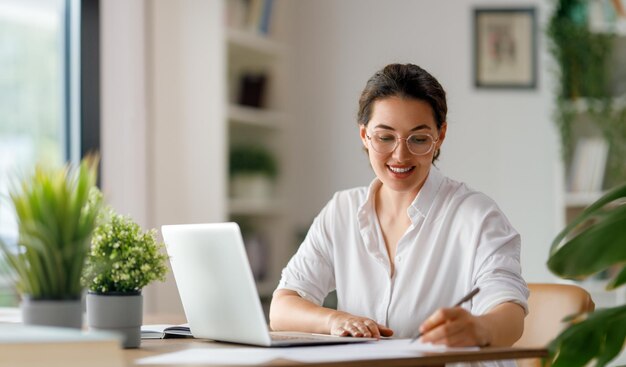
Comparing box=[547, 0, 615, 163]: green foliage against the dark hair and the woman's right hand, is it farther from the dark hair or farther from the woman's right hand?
the woman's right hand

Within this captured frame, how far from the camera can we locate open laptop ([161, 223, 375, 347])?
1.56m

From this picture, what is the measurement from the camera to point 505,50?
13.8 ft

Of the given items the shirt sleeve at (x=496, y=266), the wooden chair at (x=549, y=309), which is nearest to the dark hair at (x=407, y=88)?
the shirt sleeve at (x=496, y=266)

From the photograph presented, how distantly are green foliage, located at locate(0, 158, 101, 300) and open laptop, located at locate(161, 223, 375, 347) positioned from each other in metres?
0.24

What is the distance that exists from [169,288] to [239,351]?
2.32 meters

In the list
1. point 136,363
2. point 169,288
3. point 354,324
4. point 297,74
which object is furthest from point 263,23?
point 136,363

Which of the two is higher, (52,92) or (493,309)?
(52,92)

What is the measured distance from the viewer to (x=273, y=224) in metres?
4.34

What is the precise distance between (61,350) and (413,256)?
0.95 metres

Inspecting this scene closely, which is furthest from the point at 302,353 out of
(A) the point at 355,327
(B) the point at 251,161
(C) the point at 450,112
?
(C) the point at 450,112

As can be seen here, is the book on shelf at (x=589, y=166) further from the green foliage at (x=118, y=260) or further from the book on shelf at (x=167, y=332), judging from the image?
the green foliage at (x=118, y=260)

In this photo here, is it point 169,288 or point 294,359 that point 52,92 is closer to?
point 169,288

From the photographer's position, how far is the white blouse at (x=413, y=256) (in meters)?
1.95

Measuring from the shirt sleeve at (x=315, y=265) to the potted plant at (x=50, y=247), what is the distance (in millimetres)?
808
